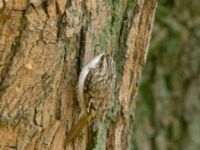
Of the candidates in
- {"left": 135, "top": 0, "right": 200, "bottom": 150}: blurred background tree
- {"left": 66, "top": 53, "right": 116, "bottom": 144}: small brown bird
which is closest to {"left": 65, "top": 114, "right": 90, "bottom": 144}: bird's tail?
{"left": 66, "top": 53, "right": 116, "bottom": 144}: small brown bird

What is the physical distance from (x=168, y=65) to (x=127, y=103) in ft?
4.97

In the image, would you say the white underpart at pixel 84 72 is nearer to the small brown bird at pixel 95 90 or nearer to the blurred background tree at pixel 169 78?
the small brown bird at pixel 95 90

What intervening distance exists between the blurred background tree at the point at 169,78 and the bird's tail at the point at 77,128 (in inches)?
63.6

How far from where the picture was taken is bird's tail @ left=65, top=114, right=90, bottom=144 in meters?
2.23

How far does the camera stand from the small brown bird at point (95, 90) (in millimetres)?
2231

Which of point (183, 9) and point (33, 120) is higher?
point (183, 9)

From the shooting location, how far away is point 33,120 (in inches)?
85.0

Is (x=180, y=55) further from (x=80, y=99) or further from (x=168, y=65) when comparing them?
(x=80, y=99)

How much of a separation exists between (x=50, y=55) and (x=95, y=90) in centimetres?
19

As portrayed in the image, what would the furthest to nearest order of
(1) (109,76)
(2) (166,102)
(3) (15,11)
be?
(2) (166,102), (1) (109,76), (3) (15,11)

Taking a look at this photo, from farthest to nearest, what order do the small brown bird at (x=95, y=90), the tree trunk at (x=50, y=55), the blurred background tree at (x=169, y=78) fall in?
the blurred background tree at (x=169, y=78)
the small brown bird at (x=95, y=90)
the tree trunk at (x=50, y=55)

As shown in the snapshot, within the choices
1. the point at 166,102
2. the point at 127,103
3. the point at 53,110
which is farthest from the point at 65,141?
the point at 166,102

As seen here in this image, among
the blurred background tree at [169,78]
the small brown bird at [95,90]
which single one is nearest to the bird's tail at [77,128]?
the small brown bird at [95,90]

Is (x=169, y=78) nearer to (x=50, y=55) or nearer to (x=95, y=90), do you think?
(x=95, y=90)
